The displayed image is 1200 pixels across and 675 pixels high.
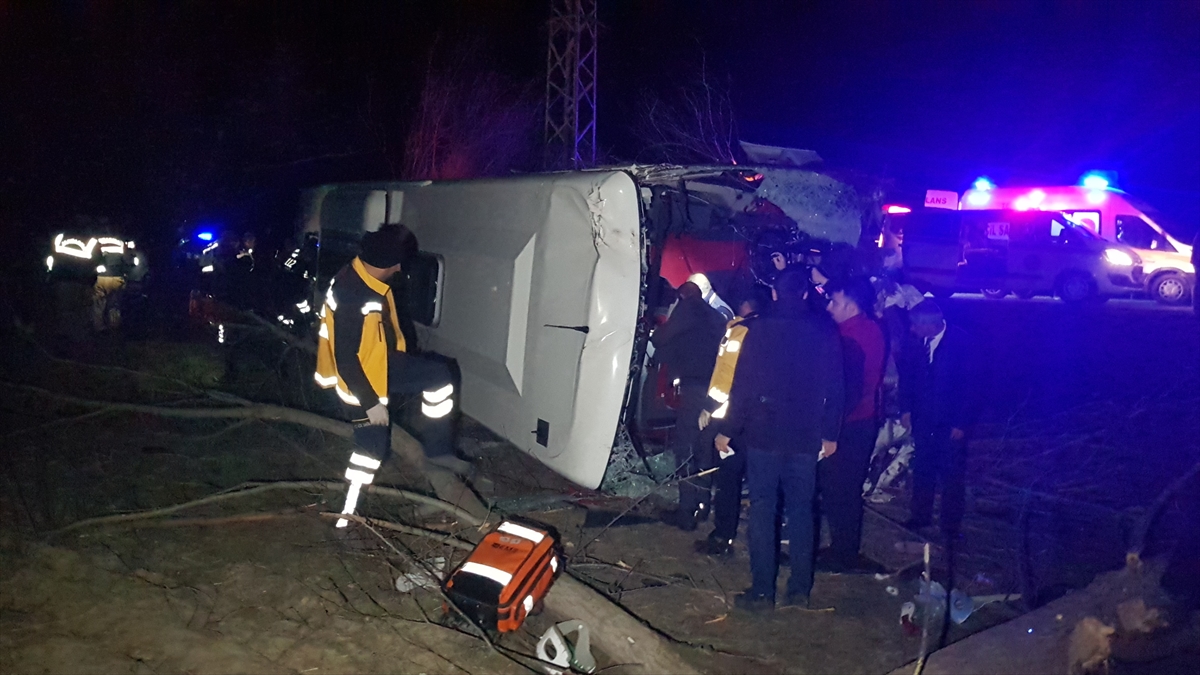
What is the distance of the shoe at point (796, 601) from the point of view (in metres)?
4.09

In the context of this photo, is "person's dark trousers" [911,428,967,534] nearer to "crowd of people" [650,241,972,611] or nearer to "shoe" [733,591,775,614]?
"crowd of people" [650,241,972,611]

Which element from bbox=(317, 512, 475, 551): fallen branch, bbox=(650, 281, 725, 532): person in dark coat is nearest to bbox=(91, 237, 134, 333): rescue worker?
bbox=(317, 512, 475, 551): fallen branch

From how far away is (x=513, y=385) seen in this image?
16.9ft

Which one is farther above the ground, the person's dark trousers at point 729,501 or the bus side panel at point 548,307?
the bus side panel at point 548,307

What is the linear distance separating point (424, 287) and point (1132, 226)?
Answer: 15.2 metres

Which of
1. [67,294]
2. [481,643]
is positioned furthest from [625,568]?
[67,294]

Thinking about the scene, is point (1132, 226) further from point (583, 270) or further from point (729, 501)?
point (583, 270)

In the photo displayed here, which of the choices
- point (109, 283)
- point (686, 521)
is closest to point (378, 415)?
point (686, 521)

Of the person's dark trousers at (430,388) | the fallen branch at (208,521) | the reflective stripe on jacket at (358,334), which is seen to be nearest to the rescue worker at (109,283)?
the fallen branch at (208,521)

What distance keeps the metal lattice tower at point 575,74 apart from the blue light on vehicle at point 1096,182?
9780 mm

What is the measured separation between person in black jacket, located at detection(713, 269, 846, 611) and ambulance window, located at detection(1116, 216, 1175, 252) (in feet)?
50.7

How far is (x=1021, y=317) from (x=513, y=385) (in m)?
13.0

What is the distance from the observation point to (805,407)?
3.88 m

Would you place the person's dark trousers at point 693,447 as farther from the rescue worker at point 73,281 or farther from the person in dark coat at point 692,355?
the rescue worker at point 73,281
